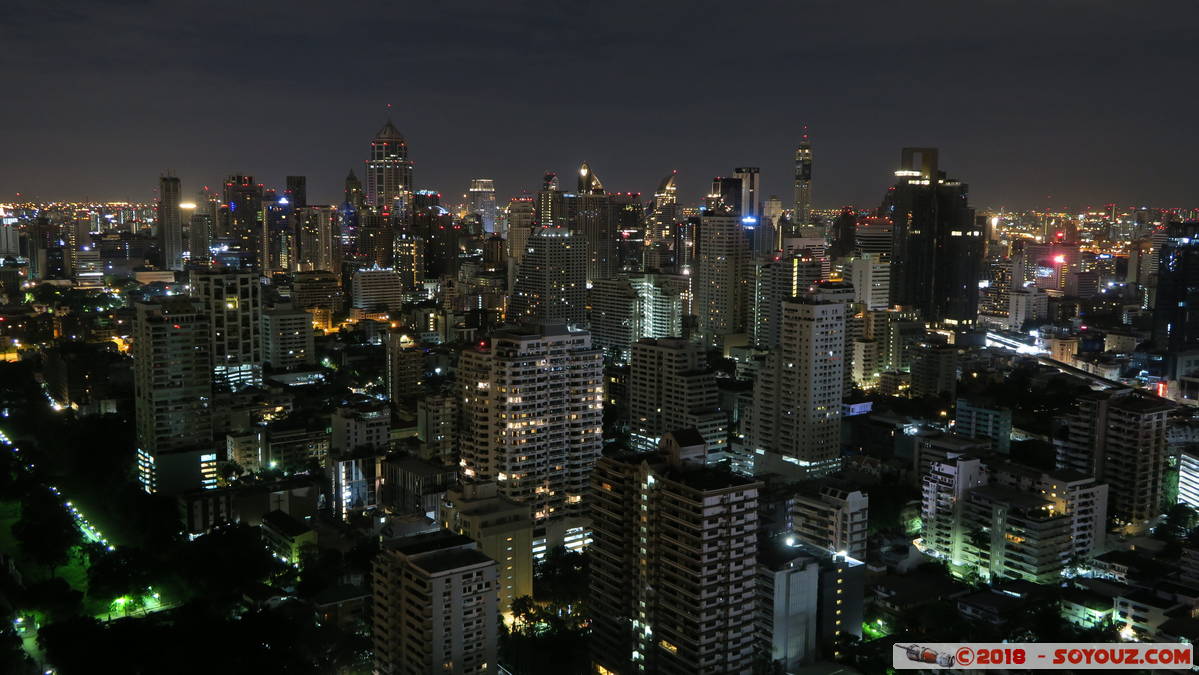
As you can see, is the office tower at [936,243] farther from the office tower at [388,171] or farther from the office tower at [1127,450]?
the office tower at [388,171]

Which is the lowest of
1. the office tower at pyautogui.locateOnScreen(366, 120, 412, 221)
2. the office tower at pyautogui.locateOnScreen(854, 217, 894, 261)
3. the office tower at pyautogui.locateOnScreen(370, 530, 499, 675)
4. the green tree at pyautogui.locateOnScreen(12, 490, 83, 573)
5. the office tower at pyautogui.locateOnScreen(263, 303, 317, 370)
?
the green tree at pyautogui.locateOnScreen(12, 490, 83, 573)

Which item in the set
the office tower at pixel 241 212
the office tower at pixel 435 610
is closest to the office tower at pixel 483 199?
the office tower at pixel 241 212

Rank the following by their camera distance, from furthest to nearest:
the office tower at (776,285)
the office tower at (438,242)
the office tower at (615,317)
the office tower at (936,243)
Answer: the office tower at (438,242) < the office tower at (936,243) < the office tower at (615,317) < the office tower at (776,285)

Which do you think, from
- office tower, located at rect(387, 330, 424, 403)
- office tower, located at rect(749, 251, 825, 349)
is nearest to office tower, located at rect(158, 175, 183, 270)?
office tower, located at rect(387, 330, 424, 403)

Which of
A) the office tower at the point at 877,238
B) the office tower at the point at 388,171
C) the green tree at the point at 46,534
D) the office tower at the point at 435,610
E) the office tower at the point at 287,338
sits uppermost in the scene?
the office tower at the point at 388,171

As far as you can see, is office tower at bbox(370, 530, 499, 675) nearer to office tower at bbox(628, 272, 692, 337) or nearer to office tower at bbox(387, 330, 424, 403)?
office tower at bbox(387, 330, 424, 403)

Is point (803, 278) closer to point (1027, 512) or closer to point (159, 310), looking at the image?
point (1027, 512)
